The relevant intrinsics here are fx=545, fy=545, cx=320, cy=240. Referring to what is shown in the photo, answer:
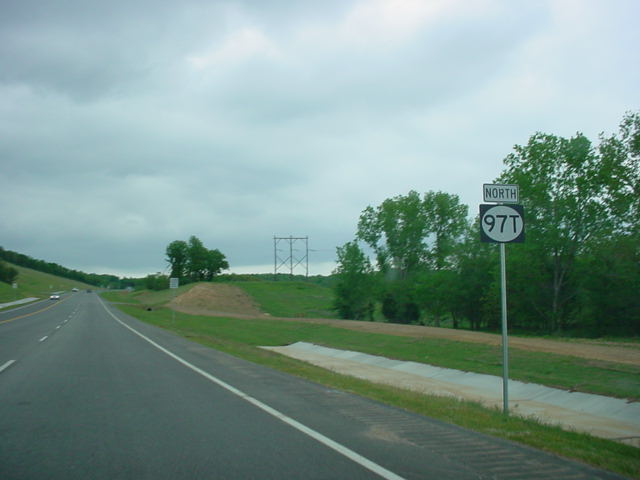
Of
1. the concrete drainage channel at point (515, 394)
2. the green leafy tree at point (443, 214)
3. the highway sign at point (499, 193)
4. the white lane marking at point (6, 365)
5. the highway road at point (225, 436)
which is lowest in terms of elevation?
the concrete drainage channel at point (515, 394)

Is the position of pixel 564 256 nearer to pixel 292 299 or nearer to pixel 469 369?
pixel 469 369

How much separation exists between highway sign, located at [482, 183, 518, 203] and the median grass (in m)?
4.01

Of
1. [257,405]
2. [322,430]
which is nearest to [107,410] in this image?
[257,405]

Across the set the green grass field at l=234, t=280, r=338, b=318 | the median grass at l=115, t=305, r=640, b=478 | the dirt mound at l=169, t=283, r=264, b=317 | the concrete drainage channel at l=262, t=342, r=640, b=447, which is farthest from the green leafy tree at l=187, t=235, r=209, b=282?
the concrete drainage channel at l=262, t=342, r=640, b=447

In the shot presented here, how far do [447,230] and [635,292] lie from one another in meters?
43.9

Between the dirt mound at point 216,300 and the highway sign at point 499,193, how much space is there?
7086 cm

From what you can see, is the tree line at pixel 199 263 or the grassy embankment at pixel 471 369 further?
the tree line at pixel 199 263

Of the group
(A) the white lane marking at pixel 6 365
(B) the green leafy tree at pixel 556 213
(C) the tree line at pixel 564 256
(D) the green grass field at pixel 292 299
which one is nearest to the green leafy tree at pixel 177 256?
(D) the green grass field at pixel 292 299

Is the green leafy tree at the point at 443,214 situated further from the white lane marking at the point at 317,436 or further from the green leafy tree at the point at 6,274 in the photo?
the green leafy tree at the point at 6,274

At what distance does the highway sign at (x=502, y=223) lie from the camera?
999 centimetres

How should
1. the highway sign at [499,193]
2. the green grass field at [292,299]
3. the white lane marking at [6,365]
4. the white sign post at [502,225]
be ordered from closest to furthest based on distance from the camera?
the white sign post at [502,225] → the highway sign at [499,193] → the white lane marking at [6,365] → the green grass field at [292,299]

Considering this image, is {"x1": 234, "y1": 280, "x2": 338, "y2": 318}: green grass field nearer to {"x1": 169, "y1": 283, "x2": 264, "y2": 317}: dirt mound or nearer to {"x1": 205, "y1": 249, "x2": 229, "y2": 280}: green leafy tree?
{"x1": 169, "y1": 283, "x2": 264, "y2": 317}: dirt mound

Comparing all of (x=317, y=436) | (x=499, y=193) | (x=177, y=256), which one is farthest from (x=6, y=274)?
(x=317, y=436)

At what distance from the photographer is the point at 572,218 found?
46531 millimetres
